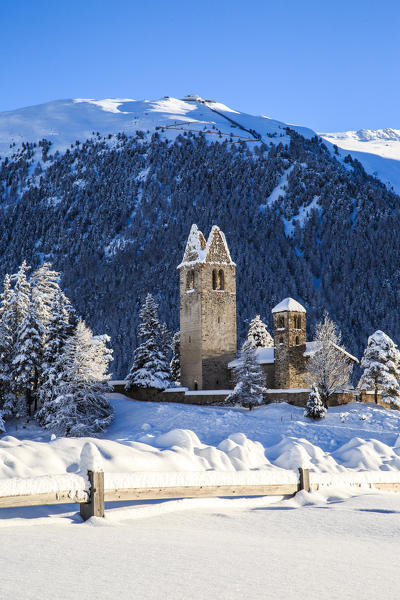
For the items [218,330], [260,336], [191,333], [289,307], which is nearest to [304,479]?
[289,307]

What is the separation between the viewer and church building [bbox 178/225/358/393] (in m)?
53.6

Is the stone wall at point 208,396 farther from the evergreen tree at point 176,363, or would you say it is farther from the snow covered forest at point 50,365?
the evergreen tree at point 176,363

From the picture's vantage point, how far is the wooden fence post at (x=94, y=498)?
38.2 ft

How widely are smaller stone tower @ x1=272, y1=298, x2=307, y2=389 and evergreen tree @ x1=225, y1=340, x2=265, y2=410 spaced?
3144 mm

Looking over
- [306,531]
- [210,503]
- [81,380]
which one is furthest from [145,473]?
[81,380]

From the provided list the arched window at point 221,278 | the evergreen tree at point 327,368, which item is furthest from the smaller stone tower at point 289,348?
the arched window at point 221,278

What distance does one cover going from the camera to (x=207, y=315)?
2283 inches

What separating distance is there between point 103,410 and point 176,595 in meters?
39.5

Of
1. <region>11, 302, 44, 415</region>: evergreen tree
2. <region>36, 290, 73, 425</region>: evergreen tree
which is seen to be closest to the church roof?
<region>36, 290, 73, 425</region>: evergreen tree

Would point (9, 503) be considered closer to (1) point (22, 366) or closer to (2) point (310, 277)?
(1) point (22, 366)

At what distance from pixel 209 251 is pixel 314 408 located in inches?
757

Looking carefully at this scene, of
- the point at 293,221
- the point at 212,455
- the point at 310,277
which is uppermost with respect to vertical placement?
the point at 293,221

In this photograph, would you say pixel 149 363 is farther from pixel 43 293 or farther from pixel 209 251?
pixel 209 251

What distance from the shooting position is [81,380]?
150 feet
